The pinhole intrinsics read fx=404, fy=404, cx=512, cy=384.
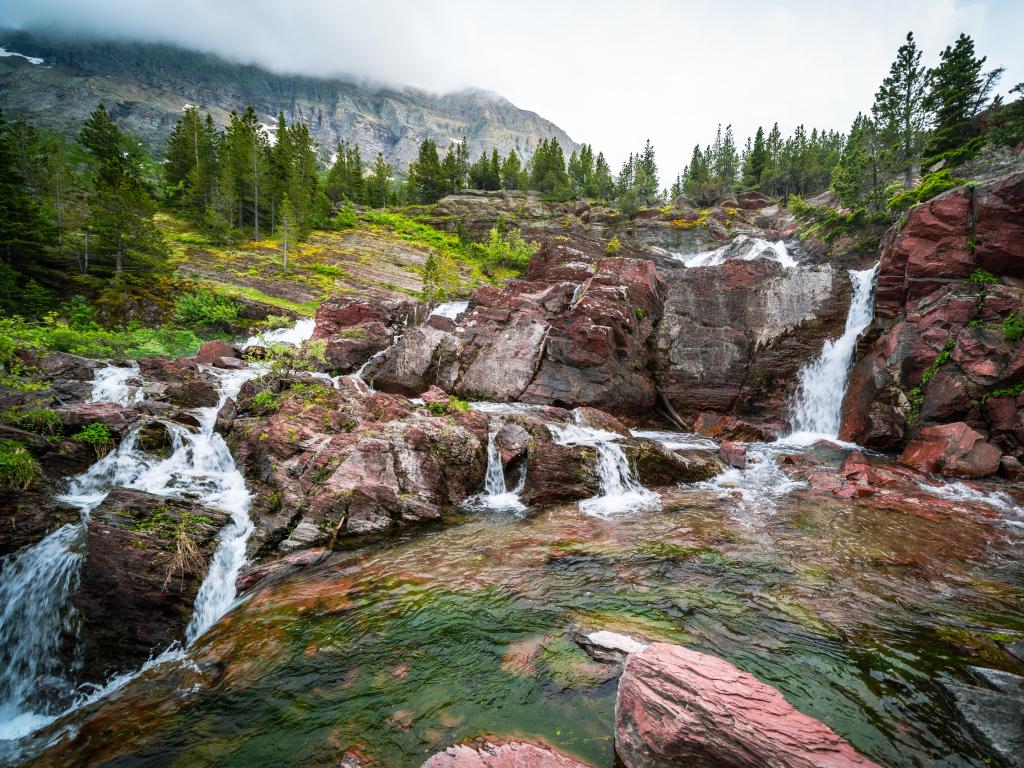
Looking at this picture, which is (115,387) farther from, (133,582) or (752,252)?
A: (752,252)

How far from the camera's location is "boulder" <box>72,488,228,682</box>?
23.6 ft

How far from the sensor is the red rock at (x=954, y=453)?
14.3 meters

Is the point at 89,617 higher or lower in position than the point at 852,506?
lower

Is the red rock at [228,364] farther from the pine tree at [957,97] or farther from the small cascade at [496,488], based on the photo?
the pine tree at [957,97]

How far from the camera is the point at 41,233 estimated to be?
22812 mm

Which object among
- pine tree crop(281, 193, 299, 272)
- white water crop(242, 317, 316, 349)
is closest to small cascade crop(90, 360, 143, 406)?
white water crop(242, 317, 316, 349)

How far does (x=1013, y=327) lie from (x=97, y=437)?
101 ft

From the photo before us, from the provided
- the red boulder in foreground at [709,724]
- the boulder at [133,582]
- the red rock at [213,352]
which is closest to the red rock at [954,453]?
the red boulder in foreground at [709,724]

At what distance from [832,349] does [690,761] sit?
78.8ft

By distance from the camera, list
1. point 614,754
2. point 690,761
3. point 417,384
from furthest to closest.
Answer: point 417,384, point 614,754, point 690,761

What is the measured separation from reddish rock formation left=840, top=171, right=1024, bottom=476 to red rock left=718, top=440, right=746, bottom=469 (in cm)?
604

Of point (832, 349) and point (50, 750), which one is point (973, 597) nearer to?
point (50, 750)

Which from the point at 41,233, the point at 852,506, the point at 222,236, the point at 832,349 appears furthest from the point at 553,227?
the point at 852,506

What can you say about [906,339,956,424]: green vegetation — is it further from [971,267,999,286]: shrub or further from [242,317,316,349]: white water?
[242,317,316,349]: white water
